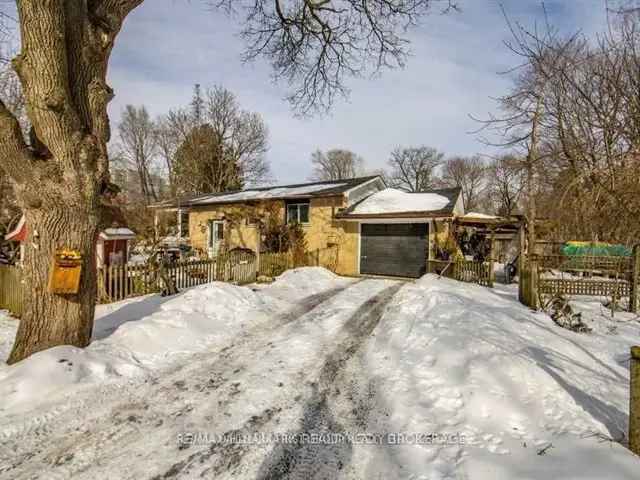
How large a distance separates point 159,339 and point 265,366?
6.53 ft

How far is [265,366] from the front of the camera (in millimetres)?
4523

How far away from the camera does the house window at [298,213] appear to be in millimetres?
16609

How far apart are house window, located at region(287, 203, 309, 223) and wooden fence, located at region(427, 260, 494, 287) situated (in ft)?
23.6

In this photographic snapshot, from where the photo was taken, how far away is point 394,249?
14.5 m

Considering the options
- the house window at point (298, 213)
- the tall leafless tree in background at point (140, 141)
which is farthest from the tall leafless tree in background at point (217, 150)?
the house window at point (298, 213)

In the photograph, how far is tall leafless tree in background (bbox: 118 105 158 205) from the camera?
1526 inches

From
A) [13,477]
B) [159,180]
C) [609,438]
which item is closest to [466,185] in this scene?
[159,180]

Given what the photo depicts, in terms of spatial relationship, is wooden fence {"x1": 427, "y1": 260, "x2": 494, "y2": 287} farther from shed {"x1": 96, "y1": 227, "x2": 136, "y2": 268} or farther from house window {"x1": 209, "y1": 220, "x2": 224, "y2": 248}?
shed {"x1": 96, "y1": 227, "x2": 136, "y2": 268}

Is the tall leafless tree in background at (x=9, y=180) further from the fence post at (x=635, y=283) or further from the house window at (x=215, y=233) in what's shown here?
the fence post at (x=635, y=283)

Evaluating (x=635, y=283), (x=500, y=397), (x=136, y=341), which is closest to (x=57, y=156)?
(x=136, y=341)

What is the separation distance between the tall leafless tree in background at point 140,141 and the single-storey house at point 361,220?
25.8 metres

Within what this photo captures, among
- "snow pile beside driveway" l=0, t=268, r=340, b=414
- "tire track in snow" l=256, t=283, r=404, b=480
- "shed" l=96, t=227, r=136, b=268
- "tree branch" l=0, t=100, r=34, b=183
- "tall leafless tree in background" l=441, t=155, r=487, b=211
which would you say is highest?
"tall leafless tree in background" l=441, t=155, r=487, b=211

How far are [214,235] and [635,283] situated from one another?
1919 centimetres

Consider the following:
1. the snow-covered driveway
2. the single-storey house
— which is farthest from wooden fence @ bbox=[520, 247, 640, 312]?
the snow-covered driveway
